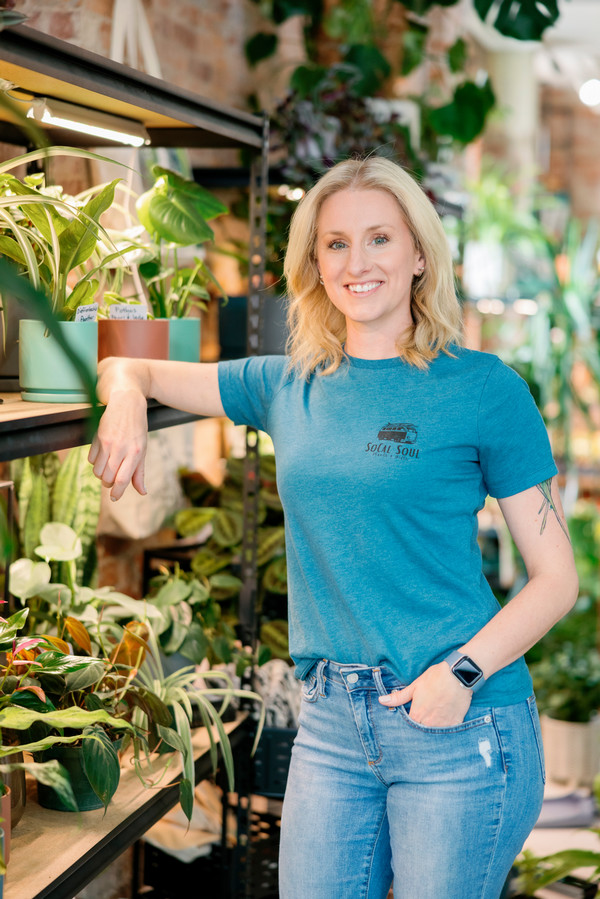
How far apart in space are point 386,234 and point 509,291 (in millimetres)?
3489

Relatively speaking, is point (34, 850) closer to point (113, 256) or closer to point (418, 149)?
point (113, 256)

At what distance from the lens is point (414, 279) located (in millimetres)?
1554

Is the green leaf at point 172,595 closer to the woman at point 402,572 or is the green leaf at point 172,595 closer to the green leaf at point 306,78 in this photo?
the woman at point 402,572

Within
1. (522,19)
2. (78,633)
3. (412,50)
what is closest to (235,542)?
(78,633)

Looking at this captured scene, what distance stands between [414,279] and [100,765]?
89 cm

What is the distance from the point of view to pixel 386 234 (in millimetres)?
1460

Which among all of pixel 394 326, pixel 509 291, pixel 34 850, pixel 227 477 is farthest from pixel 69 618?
pixel 509 291

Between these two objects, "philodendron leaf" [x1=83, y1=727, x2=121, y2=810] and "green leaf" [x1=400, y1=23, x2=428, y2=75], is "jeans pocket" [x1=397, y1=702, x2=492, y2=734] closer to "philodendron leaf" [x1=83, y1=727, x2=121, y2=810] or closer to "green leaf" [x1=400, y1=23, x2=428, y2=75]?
"philodendron leaf" [x1=83, y1=727, x2=121, y2=810]

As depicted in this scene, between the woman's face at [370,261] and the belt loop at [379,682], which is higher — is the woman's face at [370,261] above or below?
above

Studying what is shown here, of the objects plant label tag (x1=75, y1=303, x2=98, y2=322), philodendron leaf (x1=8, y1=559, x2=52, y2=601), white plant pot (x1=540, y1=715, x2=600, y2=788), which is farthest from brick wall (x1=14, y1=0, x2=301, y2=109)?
white plant pot (x1=540, y1=715, x2=600, y2=788)

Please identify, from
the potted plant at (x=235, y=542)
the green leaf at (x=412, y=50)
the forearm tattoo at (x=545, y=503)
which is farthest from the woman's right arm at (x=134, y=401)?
the green leaf at (x=412, y=50)

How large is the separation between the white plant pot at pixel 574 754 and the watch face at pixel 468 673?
8.55 feet

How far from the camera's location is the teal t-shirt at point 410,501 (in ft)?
4.43

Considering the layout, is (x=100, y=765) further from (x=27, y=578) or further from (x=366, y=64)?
(x=366, y=64)
